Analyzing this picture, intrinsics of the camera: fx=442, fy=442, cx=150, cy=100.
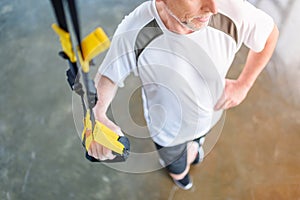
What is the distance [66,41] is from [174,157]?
90cm

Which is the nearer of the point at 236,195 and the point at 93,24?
the point at 236,195

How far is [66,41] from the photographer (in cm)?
52

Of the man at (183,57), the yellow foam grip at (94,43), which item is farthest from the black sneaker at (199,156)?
the yellow foam grip at (94,43)

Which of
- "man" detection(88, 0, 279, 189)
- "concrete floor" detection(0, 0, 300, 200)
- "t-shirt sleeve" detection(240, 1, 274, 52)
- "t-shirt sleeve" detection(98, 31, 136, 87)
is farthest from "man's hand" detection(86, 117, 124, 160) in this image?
"concrete floor" detection(0, 0, 300, 200)

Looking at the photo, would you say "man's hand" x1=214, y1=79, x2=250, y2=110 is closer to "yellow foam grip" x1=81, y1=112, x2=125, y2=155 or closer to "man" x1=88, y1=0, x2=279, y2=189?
"man" x1=88, y1=0, x2=279, y2=189

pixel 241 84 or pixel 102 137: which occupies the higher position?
pixel 102 137

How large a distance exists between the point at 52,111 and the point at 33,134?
11 cm

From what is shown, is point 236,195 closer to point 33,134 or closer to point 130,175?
point 130,175

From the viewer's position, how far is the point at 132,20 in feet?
3.02

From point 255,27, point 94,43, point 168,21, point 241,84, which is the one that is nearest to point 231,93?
point 241,84

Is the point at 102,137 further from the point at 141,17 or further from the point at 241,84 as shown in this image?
the point at 241,84

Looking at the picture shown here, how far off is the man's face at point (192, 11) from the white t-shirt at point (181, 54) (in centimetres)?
7

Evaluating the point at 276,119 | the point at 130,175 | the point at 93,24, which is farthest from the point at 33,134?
the point at 276,119

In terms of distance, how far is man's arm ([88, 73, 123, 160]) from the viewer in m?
0.78
